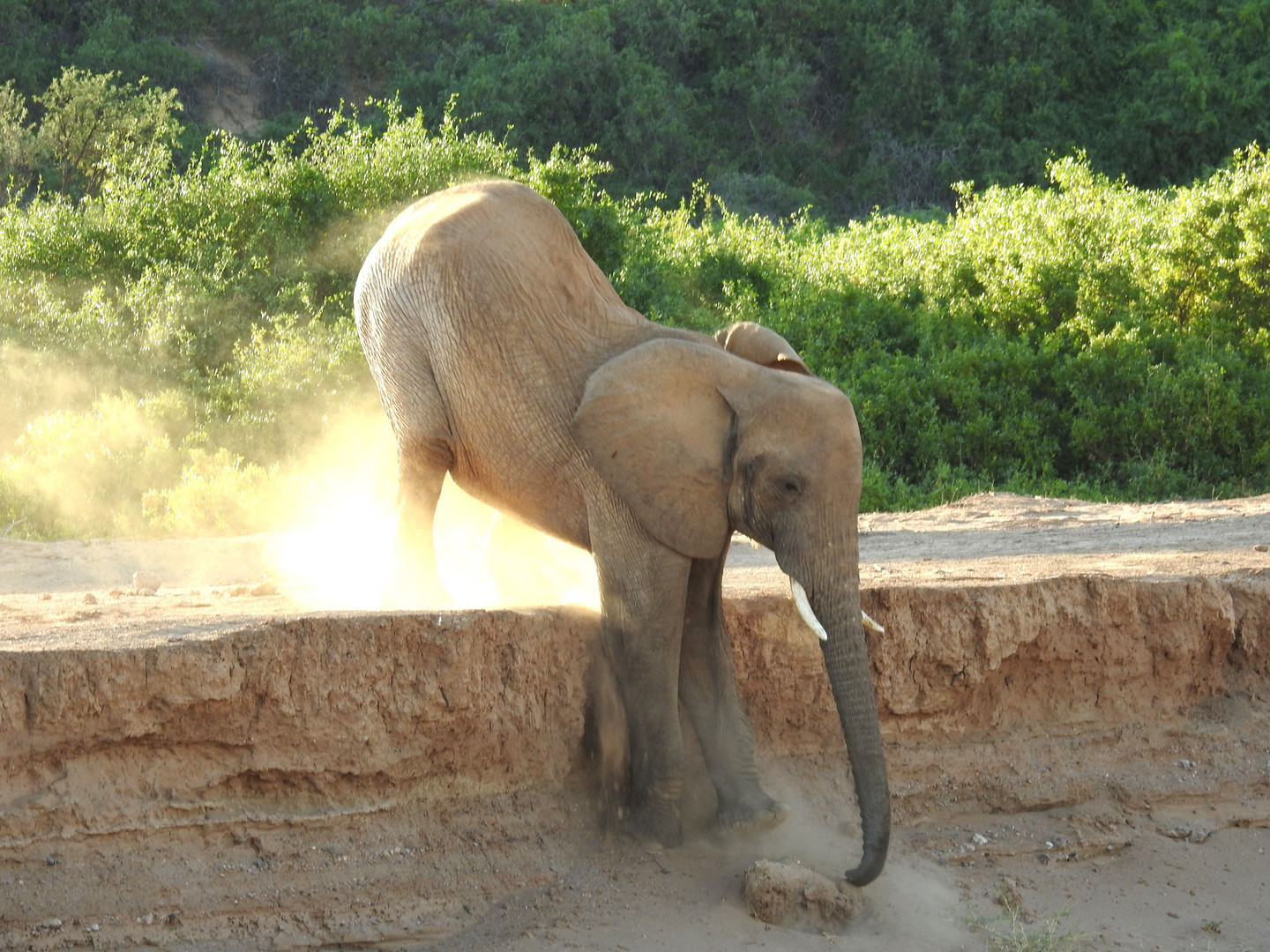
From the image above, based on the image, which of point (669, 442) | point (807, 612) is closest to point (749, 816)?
A: point (807, 612)

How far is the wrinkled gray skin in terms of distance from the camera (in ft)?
13.6

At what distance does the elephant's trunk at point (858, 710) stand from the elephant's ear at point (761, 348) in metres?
0.90

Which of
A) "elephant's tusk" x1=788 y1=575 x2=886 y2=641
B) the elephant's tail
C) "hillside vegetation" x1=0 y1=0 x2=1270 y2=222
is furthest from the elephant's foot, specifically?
"hillside vegetation" x1=0 y1=0 x2=1270 y2=222

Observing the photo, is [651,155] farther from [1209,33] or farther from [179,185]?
[179,185]

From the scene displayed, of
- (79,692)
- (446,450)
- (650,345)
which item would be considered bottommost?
(79,692)

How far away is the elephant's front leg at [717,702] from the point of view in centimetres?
451

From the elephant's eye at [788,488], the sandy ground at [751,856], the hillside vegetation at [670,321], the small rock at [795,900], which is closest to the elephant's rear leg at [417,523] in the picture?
the sandy ground at [751,856]

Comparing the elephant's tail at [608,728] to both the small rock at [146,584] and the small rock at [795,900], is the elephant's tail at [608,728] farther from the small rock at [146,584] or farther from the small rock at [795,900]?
the small rock at [146,584]

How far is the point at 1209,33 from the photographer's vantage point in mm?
23375

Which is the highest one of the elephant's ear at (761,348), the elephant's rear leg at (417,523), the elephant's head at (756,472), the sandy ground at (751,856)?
the elephant's ear at (761,348)

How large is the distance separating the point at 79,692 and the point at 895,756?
2776 millimetres

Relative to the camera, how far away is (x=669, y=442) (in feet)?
14.2

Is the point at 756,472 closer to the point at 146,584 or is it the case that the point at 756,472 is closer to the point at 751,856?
the point at 751,856

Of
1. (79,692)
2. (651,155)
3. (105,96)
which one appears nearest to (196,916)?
(79,692)
